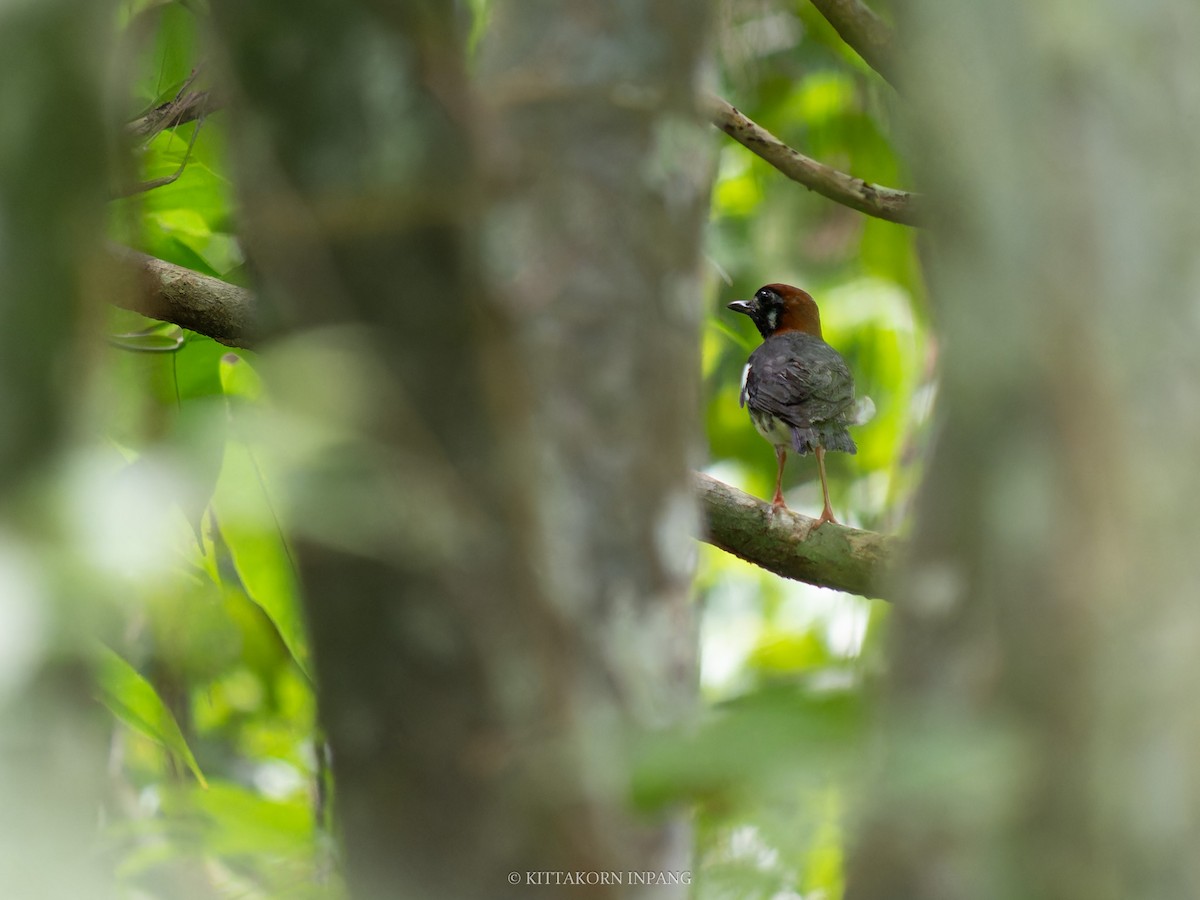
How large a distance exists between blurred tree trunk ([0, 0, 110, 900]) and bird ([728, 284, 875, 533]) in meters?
4.28

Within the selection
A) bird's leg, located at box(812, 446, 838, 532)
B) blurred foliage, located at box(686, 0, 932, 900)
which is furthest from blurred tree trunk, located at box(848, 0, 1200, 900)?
bird's leg, located at box(812, 446, 838, 532)

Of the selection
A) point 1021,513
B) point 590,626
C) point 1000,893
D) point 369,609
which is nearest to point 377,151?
point 369,609

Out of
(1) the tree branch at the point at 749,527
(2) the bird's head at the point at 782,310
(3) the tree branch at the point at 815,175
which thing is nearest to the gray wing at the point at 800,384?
(2) the bird's head at the point at 782,310

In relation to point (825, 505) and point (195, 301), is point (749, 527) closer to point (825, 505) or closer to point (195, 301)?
point (825, 505)

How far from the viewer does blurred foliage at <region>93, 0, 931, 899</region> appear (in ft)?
2.89

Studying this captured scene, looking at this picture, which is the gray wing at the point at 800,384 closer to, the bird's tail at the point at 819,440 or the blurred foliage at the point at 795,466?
the bird's tail at the point at 819,440

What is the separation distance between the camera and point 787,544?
3354mm

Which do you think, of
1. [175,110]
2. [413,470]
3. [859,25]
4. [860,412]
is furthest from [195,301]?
[860,412]

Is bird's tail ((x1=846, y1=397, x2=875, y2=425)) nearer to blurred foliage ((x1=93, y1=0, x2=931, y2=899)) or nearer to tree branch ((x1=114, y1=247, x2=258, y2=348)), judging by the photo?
blurred foliage ((x1=93, y1=0, x2=931, y2=899))

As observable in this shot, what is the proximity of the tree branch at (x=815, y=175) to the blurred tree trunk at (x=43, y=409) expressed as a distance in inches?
107

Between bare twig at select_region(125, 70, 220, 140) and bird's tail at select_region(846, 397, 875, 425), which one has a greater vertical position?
bird's tail at select_region(846, 397, 875, 425)

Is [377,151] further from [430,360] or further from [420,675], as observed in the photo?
[420,675]

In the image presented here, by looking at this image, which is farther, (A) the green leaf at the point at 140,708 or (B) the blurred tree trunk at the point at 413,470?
(A) the green leaf at the point at 140,708

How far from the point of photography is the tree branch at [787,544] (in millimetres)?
3338
